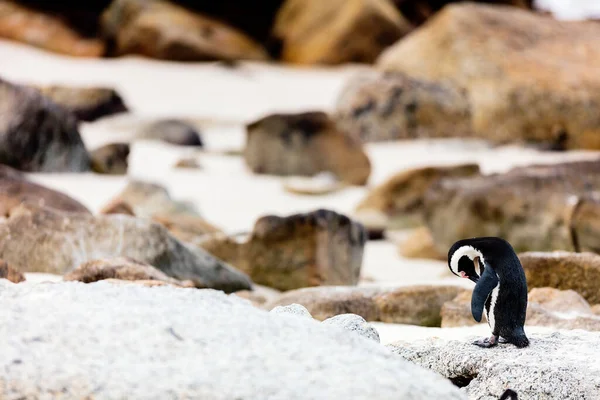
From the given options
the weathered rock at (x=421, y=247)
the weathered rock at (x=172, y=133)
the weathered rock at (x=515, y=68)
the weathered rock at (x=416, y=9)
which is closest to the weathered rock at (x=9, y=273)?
the weathered rock at (x=421, y=247)

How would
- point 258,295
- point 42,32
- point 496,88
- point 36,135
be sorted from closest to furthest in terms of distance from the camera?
point 258,295
point 36,135
point 496,88
point 42,32

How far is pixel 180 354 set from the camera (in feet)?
5.44

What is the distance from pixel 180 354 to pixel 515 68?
10934 millimetres

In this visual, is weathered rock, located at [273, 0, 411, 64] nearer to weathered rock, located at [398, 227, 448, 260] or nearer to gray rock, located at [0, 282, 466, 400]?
weathered rock, located at [398, 227, 448, 260]

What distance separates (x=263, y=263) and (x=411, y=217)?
138 inches

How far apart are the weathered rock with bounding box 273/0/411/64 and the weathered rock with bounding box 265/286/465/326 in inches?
544

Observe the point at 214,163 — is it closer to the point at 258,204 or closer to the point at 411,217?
the point at 258,204

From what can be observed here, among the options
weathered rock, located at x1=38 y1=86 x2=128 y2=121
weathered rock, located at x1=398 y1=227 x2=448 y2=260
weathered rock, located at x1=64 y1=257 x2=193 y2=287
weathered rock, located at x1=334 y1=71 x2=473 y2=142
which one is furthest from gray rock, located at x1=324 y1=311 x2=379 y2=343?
weathered rock, located at x1=38 y1=86 x2=128 y2=121

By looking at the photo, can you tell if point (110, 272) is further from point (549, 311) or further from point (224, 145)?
point (224, 145)

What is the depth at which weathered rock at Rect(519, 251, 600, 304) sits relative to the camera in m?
3.69

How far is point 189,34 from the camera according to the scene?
Result: 1645cm

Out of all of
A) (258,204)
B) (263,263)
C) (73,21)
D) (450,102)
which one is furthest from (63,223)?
(73,21)

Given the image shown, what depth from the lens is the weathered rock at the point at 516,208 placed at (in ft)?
20.0

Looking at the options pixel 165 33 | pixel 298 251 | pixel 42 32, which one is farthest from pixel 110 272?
pixel 42 32
